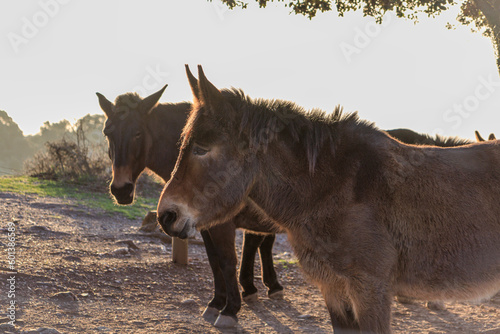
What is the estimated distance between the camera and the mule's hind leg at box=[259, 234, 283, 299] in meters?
6.99

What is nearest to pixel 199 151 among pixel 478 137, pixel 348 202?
pixel 348 202

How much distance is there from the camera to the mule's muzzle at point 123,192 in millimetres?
6160

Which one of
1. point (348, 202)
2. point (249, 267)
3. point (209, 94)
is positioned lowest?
point (249, 267)

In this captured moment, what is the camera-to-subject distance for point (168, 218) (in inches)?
132

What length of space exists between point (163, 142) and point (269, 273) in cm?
260

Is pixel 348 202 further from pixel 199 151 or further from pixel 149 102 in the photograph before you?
pixel 149 102

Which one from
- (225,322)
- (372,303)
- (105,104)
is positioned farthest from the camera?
(105,104)

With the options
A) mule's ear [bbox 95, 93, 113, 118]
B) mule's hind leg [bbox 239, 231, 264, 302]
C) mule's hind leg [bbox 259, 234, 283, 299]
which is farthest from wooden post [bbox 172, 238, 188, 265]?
mule's ear [bbox 95, 93, 113, 118]

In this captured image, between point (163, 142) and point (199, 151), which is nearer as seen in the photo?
point (199, 151)

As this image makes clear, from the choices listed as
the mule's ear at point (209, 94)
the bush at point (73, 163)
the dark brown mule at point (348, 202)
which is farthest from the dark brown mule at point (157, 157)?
the bush at point (73, 163)

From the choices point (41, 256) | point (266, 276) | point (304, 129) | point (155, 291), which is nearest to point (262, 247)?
point (266, 276)

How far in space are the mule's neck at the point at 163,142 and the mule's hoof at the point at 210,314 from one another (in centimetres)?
187

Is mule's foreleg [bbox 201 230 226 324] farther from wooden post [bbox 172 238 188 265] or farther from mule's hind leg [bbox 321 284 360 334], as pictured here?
Result: mule's hind leg [bbox 321 284 360 334]

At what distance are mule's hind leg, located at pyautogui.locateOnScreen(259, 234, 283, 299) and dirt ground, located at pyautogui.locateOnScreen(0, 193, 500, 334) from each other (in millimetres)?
148
